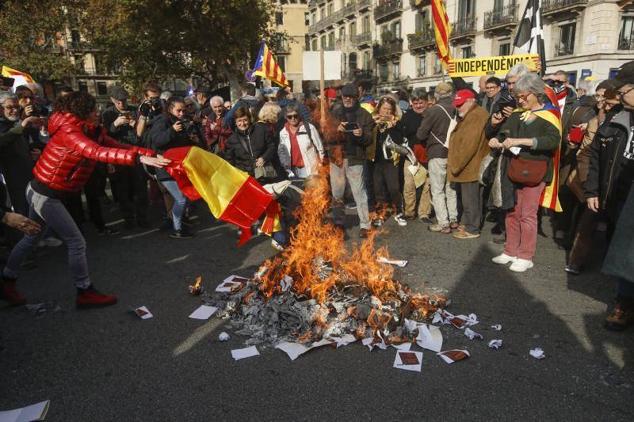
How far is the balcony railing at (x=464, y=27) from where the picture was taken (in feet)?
103

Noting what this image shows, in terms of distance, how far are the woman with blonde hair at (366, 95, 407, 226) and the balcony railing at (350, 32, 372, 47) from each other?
4134 cm

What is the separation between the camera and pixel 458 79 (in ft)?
29.6

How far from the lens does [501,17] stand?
29.1 m

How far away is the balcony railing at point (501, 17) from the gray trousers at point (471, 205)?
2617 centimetres

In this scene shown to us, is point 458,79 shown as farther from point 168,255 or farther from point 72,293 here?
point 72,293

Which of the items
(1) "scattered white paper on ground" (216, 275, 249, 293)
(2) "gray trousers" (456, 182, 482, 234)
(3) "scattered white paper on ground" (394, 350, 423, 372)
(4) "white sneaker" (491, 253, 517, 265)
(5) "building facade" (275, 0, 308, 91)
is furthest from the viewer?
(5) "building facade" (275, 0, 308, 91)

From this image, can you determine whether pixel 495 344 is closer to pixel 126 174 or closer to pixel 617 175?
pixel 617 175

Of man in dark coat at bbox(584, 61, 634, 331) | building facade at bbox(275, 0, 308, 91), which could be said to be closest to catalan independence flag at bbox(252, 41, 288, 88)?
man in dark coat at bbox(584, 61, 634, 331)

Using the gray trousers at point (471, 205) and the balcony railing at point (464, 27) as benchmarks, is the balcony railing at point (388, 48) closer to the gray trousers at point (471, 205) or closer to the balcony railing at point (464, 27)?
the balcony railing at point (464, 27)

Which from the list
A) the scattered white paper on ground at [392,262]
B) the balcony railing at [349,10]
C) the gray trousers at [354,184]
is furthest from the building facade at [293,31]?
the scattered white paper on ground at [392,262]

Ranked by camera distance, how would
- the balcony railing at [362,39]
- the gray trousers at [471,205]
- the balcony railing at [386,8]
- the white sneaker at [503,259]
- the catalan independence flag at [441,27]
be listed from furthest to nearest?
1. the balcony railing at [362,39]
2. the balcony railing at [386,8]
3. the catalan independence flag at [441,27]
4. the gray trousers at [471,205]
5. the white sneaker at [503,259]

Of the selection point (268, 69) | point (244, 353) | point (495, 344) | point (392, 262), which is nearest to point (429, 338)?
point (495, 344)

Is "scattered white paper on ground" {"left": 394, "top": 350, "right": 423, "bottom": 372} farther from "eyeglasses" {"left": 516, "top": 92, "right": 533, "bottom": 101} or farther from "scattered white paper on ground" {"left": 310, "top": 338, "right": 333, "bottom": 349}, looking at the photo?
"eyeglasses" {"left": 516, "top": 92, "right": 533, "bottom": 101}

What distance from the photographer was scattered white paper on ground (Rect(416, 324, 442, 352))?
375cm
